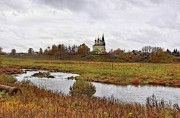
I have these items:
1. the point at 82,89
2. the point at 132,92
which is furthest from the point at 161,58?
the point at 82,89

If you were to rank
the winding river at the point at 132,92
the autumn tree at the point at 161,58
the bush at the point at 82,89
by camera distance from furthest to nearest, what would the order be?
the autumn tree at the point at 161,58
the winding river at the point at 132,92
the bush at the point at 82,89

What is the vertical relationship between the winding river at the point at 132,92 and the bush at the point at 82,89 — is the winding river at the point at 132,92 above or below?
below

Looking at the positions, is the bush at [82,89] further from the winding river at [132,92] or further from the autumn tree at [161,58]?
the autumn tree at [161,58]

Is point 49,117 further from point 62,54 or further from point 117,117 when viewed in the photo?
point 62,54

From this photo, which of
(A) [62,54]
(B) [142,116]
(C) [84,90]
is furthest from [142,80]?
(A) [62,54]

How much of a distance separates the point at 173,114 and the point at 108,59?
14647 centimetres

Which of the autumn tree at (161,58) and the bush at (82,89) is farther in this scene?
the autumn tree at (161,58)

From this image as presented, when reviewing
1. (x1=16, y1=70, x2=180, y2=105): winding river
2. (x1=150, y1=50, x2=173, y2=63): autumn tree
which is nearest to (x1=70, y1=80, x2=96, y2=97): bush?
(x1=16, y1=70, x2=180, y2=105): winding river

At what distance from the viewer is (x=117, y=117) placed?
34.1 ft

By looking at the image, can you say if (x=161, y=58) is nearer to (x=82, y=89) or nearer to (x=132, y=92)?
(x=132, y=92)

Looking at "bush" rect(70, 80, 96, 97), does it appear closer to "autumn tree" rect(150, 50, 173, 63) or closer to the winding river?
the winding river

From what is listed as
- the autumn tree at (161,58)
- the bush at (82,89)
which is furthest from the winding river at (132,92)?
the autumn tree at (161,58)

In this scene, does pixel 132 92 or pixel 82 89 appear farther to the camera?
pixel 132 92

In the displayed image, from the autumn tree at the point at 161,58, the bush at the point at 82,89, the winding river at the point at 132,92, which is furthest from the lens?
the autumn tree at the point at 161,58
